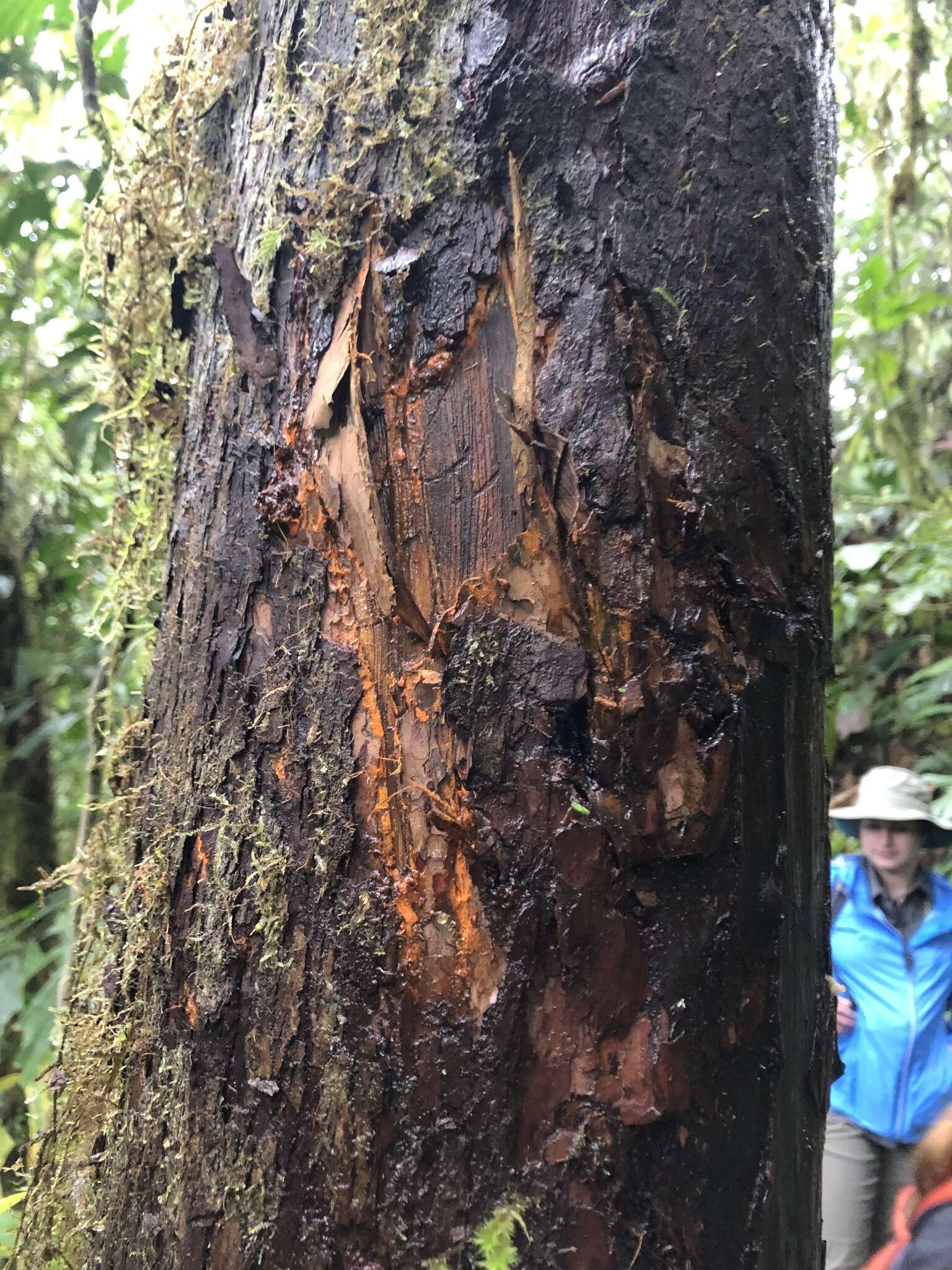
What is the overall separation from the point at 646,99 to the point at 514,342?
229 mm

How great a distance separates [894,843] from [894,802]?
0.14 metres

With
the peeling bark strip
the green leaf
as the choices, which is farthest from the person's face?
the green leaf

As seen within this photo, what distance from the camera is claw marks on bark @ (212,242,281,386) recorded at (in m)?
0.82

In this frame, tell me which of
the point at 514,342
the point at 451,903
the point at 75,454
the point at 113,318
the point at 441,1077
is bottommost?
the point at 441,1077

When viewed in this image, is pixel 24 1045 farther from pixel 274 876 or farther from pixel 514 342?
pixel 514 342

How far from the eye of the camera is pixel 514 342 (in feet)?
2.25

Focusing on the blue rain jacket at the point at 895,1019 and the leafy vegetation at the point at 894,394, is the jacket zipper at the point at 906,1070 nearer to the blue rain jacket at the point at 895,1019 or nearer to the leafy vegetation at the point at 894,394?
the blue rain jacket at the point at 895,1019

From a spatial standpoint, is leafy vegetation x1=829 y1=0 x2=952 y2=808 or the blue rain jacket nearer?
the blue rain jacket

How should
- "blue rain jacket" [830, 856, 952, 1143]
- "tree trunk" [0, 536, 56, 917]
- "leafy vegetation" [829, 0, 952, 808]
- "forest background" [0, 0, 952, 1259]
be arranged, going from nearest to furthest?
"forest background" [0, 0, 952, 1259]
"blue rain jacket" [830, 856, 952, 1143]
"tree trunk" [0, 536, 56, 917]
"leafy vegetation" [829, 0, 952, 808]

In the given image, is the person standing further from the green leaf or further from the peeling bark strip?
the green leaf

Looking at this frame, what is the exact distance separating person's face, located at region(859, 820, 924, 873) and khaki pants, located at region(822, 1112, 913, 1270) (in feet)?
2.76

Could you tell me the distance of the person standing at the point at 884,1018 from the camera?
248cm

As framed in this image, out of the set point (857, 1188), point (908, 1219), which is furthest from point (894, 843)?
point (908, 1219)

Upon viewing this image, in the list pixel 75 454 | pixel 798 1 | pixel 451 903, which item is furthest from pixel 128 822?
pixel 75 454
